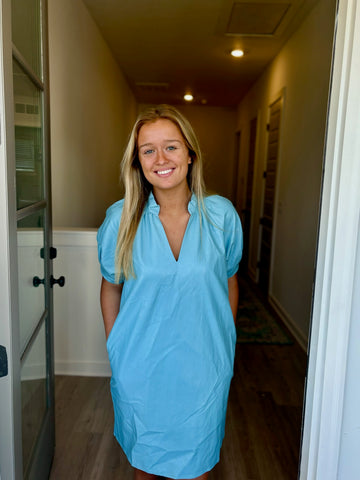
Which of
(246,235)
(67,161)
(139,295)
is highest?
(67,161)

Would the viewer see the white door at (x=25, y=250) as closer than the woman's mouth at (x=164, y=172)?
Yes

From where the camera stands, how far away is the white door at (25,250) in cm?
109

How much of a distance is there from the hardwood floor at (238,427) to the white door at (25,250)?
18cm

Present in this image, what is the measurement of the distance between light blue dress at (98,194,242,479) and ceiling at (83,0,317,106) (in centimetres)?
256

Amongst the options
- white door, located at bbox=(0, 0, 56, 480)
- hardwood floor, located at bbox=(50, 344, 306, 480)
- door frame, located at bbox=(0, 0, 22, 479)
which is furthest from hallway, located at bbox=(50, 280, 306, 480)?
door frame, located at bbox=(0, 0, 22, 479)

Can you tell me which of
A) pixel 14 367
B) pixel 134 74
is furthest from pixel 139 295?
pixel 134 74

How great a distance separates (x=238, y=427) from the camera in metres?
2.15

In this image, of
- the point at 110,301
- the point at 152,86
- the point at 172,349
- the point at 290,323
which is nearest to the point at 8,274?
the point at 110,301

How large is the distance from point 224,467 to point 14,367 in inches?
46.0

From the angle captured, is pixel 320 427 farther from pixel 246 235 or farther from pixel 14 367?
pixel 246 235

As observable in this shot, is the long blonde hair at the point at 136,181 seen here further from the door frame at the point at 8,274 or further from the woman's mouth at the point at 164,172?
the door frame at the point at 8,274

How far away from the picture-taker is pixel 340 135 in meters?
1.16

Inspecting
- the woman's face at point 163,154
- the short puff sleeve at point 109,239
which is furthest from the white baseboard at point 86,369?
the woman's face at point 163,154

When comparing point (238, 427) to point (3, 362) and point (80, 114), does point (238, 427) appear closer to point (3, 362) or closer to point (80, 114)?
point (3, 362)
